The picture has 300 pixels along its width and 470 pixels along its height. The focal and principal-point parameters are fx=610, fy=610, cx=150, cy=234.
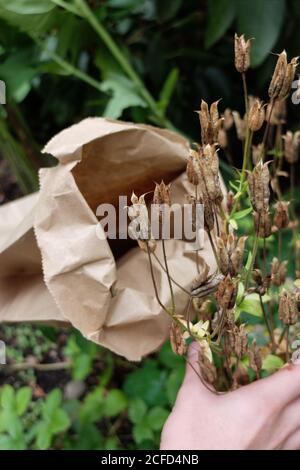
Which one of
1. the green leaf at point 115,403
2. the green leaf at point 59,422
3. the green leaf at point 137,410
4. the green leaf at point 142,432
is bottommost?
the green leaf at point 115,403

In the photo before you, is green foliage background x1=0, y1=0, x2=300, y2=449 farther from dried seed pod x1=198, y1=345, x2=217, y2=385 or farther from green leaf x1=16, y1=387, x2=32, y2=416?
dried seed pod x1=198, y1=345, x2=217, y2=385

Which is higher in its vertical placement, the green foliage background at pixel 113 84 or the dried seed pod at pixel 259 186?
the dried seed pod at pixel 259 186

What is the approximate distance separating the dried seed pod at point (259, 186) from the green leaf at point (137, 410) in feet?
1.66

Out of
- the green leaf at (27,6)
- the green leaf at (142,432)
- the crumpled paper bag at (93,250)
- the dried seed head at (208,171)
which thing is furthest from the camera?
the green leaf at (142,432)

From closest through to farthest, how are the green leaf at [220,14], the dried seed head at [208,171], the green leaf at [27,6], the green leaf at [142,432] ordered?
the dried seed head at [208,171] → the green leaf at [27,6] → the green leaf at [142,432] → the green leaf at [220,14]

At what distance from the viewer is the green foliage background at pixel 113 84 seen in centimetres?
84

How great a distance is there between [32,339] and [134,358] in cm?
66

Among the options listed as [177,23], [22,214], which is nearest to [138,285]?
[22,214]

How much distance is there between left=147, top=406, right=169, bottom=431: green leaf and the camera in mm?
836

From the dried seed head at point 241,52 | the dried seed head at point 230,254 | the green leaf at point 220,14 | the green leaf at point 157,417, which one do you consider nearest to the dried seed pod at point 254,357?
the dried seed head at point 230,254

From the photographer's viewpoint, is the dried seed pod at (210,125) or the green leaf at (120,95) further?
the green leaf at (120,95)

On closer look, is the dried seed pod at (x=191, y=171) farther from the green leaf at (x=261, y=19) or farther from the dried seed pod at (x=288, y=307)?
the green leaf at (x=261, y=19)

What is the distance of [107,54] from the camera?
92 centimetres

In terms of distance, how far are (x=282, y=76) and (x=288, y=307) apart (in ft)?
0.58
